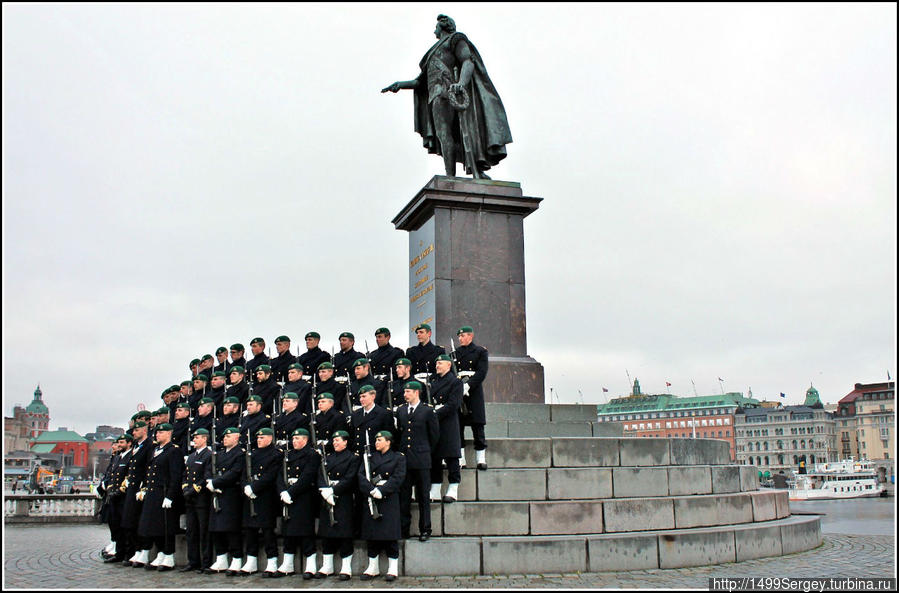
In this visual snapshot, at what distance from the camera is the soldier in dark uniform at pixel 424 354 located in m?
11.1

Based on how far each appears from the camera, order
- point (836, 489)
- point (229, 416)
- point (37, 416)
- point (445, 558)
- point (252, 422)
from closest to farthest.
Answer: point (445, 558), point (252, 422), point (229, 416), point (836, 489), point (37, 416)

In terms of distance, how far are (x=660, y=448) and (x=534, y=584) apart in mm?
3314

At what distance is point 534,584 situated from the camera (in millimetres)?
8141

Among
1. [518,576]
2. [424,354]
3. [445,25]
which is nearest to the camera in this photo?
[518,576]

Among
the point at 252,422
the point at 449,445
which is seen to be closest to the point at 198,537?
the point at 252,422

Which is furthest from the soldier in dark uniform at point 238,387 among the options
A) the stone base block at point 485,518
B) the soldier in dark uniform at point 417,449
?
the stone base block at point 485,518

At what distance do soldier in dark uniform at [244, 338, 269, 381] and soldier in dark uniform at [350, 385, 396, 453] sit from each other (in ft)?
11.8

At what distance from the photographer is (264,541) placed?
923cm

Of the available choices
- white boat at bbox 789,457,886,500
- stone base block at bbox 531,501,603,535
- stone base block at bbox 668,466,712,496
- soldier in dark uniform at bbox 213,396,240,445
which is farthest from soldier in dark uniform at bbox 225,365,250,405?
white boat at bbox 789,457,886,500

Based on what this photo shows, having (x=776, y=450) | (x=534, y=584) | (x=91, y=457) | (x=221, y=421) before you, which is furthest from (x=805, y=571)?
(x=91, y=457)

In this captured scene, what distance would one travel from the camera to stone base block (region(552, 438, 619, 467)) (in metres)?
10.1

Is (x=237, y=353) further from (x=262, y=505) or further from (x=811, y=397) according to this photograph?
(x=811, y=397)

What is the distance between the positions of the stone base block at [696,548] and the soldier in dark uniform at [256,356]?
262 inches

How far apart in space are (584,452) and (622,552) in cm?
154
